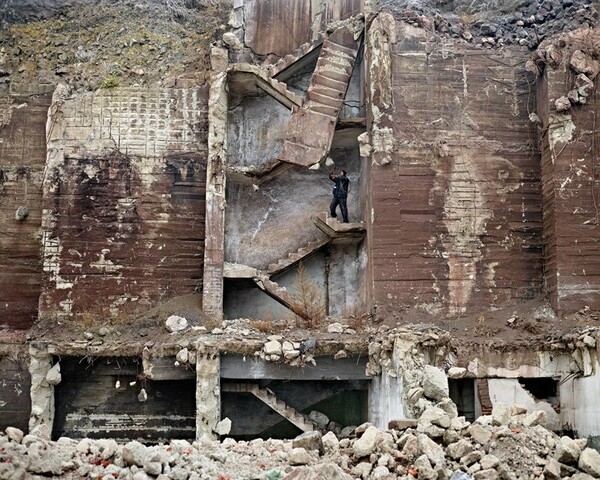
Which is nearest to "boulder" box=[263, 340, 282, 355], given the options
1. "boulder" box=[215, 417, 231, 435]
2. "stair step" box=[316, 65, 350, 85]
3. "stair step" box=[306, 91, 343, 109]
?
"boulder" box=[215, 417, 231, 435]

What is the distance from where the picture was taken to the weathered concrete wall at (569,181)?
18.3 metres

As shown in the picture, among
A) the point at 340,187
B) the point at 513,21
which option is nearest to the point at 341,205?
the point at 340,187

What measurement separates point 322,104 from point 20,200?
7812 mm

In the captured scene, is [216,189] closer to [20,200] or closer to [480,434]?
[20,200]

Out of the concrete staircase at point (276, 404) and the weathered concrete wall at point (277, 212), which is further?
the weathered concrete wall at point (277, 212)

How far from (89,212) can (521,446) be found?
12.9 metres

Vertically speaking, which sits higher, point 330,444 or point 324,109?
point 324,109

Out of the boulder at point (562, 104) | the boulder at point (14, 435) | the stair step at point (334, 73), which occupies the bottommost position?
the boulder at point (14, 435)

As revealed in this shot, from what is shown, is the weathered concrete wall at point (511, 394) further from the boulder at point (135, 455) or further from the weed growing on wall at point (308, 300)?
the boulder at point (135, 455)

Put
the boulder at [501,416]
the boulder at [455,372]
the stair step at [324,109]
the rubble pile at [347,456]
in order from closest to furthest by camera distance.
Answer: the rubble pile at [347,456]
the boulder at [501,416]
the boulder at [455,372]
the stair step at [324,109]

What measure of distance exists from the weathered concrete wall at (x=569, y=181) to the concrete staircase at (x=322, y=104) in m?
4.72

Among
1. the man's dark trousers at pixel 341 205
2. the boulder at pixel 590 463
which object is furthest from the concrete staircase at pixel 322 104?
the boulder at pixel 590 463

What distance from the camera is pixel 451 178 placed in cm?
1938

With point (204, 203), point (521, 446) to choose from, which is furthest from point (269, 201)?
point (521, 446)
